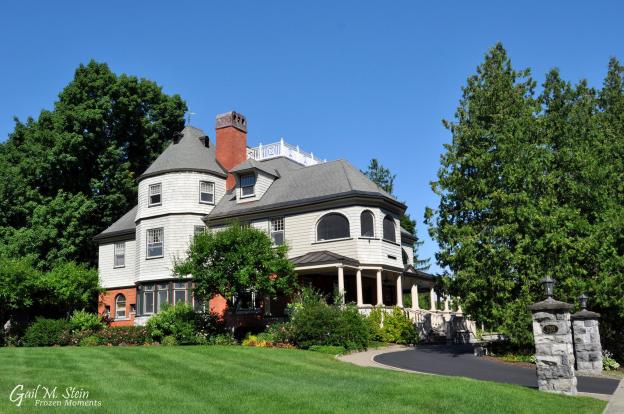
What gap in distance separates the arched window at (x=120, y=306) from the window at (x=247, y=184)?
9.96 metres

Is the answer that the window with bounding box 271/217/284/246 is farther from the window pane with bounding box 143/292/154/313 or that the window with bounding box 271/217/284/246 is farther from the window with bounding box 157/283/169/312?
the window pane with bounding box 143/292/154/313

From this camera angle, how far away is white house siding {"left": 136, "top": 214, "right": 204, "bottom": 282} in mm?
31625

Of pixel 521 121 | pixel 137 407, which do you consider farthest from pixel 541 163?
pixel 137 407

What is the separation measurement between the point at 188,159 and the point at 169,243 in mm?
4847

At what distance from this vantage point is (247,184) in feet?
106

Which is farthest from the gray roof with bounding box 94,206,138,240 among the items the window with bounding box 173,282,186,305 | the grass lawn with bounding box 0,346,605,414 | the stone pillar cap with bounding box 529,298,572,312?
the stone pillar cap with bounding box 529,298,572,312

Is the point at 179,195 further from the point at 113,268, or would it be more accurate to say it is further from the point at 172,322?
the point at 172,322

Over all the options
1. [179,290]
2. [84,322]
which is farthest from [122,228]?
[84,322]

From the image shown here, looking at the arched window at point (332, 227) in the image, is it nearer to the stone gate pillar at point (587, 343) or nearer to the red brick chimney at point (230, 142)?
the red brick chimney at point (230, 142)

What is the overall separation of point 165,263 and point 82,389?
21132 mm

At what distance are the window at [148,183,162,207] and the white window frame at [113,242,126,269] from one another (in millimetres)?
4297

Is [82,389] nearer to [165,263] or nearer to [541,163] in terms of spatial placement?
[541,163]

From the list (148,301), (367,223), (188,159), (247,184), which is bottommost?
(148,301)

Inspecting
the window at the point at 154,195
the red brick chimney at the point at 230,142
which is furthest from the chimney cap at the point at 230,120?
the window at the point at 154,195
